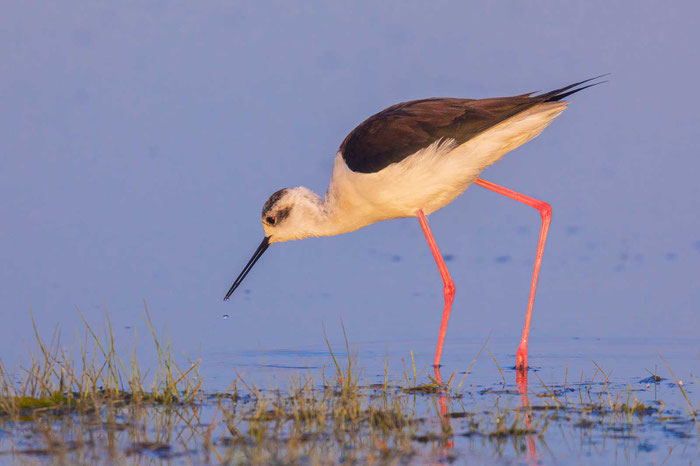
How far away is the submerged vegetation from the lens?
415 cm

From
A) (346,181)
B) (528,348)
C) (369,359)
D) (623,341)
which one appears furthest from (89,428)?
(623,341)

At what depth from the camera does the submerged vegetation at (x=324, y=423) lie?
163 inches

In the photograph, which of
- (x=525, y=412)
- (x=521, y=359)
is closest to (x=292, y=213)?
(x=521, y=359)

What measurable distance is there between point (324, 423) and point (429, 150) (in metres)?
3.03

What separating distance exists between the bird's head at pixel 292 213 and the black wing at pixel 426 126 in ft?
2.61

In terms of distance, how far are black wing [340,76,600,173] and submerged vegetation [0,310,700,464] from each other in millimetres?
1979

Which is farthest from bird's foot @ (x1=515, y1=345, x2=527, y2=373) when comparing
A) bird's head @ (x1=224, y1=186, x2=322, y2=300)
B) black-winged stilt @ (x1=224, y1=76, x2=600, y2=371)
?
bird's head @ (x1=224, y1=186, x2=322, y2=300)

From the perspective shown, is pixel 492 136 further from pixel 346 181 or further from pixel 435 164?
pixel 346 181

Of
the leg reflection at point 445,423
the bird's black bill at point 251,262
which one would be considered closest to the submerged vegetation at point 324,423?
the leg reflection at point 445,423

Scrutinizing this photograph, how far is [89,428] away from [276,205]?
3.69m

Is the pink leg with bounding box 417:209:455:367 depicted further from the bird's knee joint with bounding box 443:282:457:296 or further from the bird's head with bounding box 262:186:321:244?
the bird's head with bounding box 262:186:321:244

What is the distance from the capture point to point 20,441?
4395 millimetres

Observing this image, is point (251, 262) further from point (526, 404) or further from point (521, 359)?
point (526, 404)

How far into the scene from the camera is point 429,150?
7055 mm
